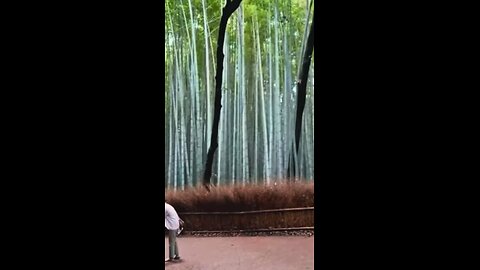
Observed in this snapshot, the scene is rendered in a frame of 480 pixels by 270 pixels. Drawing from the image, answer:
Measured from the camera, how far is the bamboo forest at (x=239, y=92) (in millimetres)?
3637

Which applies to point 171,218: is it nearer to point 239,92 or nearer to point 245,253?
point 245,253

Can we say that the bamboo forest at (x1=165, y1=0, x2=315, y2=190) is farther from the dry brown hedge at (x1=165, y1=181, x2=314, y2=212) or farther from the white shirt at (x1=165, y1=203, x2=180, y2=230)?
the white shirt at (x1=165, y1=203, x2=180, y2=230)

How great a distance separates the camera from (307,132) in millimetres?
3650

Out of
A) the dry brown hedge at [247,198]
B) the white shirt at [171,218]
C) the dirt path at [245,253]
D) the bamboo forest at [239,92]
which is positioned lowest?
the dirt path at [245,253]

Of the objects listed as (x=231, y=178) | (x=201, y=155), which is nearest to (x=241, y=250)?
(x=231, y=178)

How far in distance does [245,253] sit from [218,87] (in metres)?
1.31

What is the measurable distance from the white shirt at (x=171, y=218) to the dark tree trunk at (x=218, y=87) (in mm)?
339

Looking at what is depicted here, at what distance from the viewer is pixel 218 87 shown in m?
3.71

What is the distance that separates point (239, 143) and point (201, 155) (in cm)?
32

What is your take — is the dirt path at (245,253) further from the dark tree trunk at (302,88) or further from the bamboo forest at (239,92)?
the dark tree trunk at (302,88)


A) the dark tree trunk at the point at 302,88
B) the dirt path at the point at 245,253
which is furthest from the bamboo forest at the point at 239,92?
the dirt path at the point at 245,253

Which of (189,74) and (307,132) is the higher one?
(189,74)
